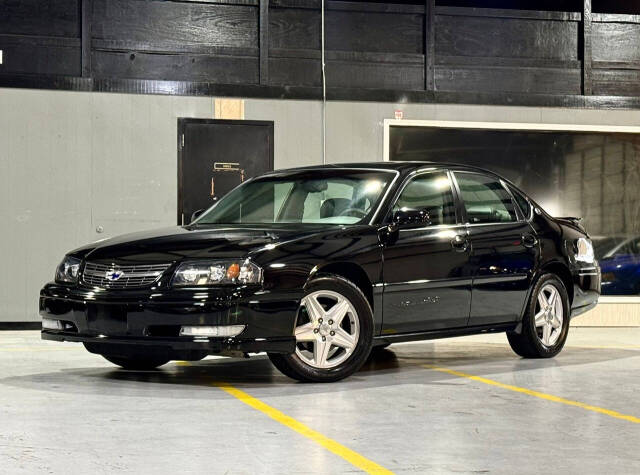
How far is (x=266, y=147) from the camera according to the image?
15070 mm

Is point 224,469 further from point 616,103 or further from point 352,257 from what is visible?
point 616,103

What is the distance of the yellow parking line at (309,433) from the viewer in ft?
18.7

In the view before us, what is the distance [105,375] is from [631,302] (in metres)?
8.49

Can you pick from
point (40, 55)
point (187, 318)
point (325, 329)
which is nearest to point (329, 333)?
point (325, 329)

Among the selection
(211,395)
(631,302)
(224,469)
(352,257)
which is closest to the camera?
(224,469)

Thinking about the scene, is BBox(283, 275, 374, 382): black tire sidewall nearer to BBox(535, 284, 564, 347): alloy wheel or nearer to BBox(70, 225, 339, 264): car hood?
BBox(70, 225, 339, 264): car hood

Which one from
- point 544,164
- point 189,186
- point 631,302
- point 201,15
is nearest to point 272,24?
point 201,15

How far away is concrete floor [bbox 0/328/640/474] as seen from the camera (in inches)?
230

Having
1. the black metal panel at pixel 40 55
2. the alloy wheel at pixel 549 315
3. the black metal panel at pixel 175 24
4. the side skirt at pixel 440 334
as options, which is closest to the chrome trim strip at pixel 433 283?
the side skirt at pixel 440 334

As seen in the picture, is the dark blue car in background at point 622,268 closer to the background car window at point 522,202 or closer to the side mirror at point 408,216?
the background car window at point 522,202

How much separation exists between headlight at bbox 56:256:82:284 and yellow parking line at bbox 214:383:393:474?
127 cm

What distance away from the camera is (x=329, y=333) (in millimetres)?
8734

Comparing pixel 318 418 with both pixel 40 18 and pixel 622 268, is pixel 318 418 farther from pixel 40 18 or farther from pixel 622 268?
pixel 622 268

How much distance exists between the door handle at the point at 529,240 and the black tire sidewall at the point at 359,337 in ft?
6.60
